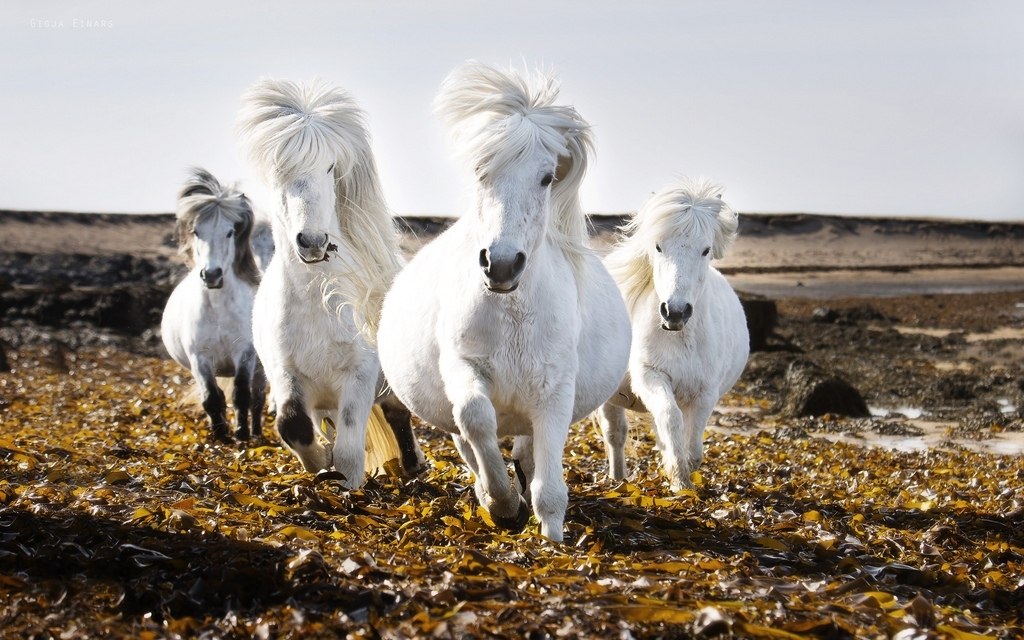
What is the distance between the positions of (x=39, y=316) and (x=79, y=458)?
18.2 metres

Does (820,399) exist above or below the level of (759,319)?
below

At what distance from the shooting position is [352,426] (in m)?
6.32

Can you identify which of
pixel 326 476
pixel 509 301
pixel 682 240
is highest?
pixel 682 240

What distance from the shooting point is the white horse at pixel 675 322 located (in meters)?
7.26

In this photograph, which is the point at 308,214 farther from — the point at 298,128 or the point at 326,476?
the point at 326,476

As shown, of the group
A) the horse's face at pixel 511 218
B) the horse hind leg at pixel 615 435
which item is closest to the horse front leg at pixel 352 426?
the horse's face at pixel 511 218

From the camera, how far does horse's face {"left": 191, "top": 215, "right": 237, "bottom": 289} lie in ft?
→ 32.2

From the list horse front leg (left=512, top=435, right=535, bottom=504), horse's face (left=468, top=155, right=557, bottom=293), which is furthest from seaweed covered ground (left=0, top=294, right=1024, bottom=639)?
horse's face (left=468, top=155, right=557, bottom=293)

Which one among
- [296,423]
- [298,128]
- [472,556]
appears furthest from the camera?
[298,128]

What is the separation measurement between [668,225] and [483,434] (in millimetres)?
3183

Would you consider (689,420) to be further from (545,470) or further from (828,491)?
(545,470)

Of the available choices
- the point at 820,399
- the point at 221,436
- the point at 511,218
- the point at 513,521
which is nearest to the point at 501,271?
the point at 511,218

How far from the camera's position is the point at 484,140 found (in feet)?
16.0

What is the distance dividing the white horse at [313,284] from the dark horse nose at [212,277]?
3.02m
